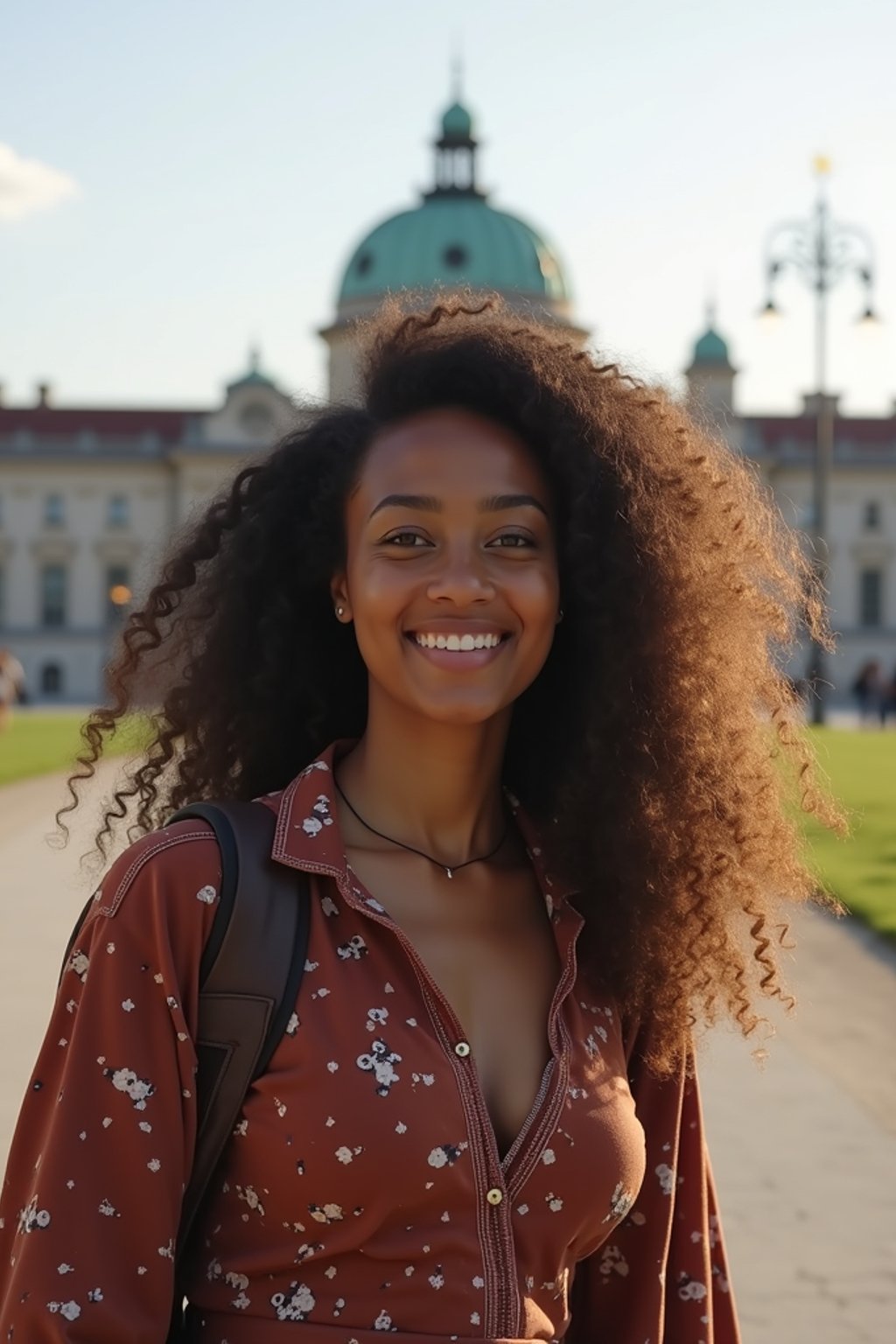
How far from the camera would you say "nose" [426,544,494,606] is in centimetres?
224

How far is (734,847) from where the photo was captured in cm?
254

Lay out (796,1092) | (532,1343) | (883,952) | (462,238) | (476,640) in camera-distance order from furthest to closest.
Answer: (462,238)
(883,952)
(796,1092)
(476,640)
(532,1343)

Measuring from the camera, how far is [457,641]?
227 centimetres

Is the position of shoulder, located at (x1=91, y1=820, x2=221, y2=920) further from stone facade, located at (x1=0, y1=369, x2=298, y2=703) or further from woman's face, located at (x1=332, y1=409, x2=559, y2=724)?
stone facade, located at (x1=0, y1=369, x2=298, y2=703)

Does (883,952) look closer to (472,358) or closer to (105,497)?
(472,358)

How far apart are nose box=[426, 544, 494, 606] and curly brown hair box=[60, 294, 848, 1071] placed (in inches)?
7.2

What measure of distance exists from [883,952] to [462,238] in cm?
6470

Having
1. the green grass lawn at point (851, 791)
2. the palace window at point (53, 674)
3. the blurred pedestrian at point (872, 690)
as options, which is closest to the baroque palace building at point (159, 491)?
the palace window at point (53, 674)

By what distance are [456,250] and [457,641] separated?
7135 centimetres

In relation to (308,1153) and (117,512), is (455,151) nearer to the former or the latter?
(117,512)

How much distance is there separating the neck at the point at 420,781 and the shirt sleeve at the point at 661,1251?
15.0 inches

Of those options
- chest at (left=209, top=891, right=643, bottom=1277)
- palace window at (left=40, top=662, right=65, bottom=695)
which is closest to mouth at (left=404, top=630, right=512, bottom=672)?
chest at (left=209, top=891, right=643, bottom=1277)

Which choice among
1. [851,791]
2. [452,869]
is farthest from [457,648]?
[851,791]

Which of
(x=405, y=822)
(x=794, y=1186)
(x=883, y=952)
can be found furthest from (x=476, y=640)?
(x=883, y=952)
